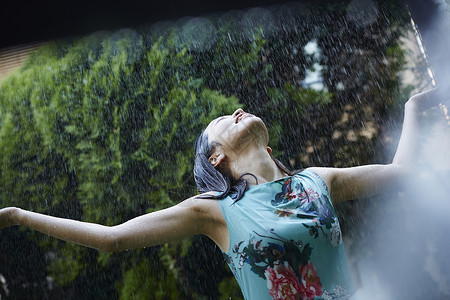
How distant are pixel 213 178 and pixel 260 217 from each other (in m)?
0.32

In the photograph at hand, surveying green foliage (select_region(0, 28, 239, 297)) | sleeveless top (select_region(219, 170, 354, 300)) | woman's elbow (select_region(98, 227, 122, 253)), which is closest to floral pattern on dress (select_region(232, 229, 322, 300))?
sleeveless top (select_region(219, 170, 354, 300))

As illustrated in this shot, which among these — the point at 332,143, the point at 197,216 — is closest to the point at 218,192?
the point at 197,216

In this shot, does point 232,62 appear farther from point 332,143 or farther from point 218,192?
point 218,192

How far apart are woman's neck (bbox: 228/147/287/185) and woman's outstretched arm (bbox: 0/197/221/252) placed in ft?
0.59

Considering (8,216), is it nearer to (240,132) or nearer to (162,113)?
(240,132)

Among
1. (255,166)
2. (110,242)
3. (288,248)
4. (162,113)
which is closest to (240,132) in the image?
(255,166)

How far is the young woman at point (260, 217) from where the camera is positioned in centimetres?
160

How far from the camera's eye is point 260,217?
1669 millimetres

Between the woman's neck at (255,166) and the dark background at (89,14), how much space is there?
58 centimetres

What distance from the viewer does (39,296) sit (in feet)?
14.2

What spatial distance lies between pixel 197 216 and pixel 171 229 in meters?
0.11

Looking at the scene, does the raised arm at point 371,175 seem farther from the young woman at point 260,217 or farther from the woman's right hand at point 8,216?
the woman's right hand at point 8,216

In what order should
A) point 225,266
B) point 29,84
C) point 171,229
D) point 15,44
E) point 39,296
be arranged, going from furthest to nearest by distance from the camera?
point 29,84 < point 39,296 < point 225,266 < point 171,229 < point 15,44

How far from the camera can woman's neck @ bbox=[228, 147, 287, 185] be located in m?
1.86
